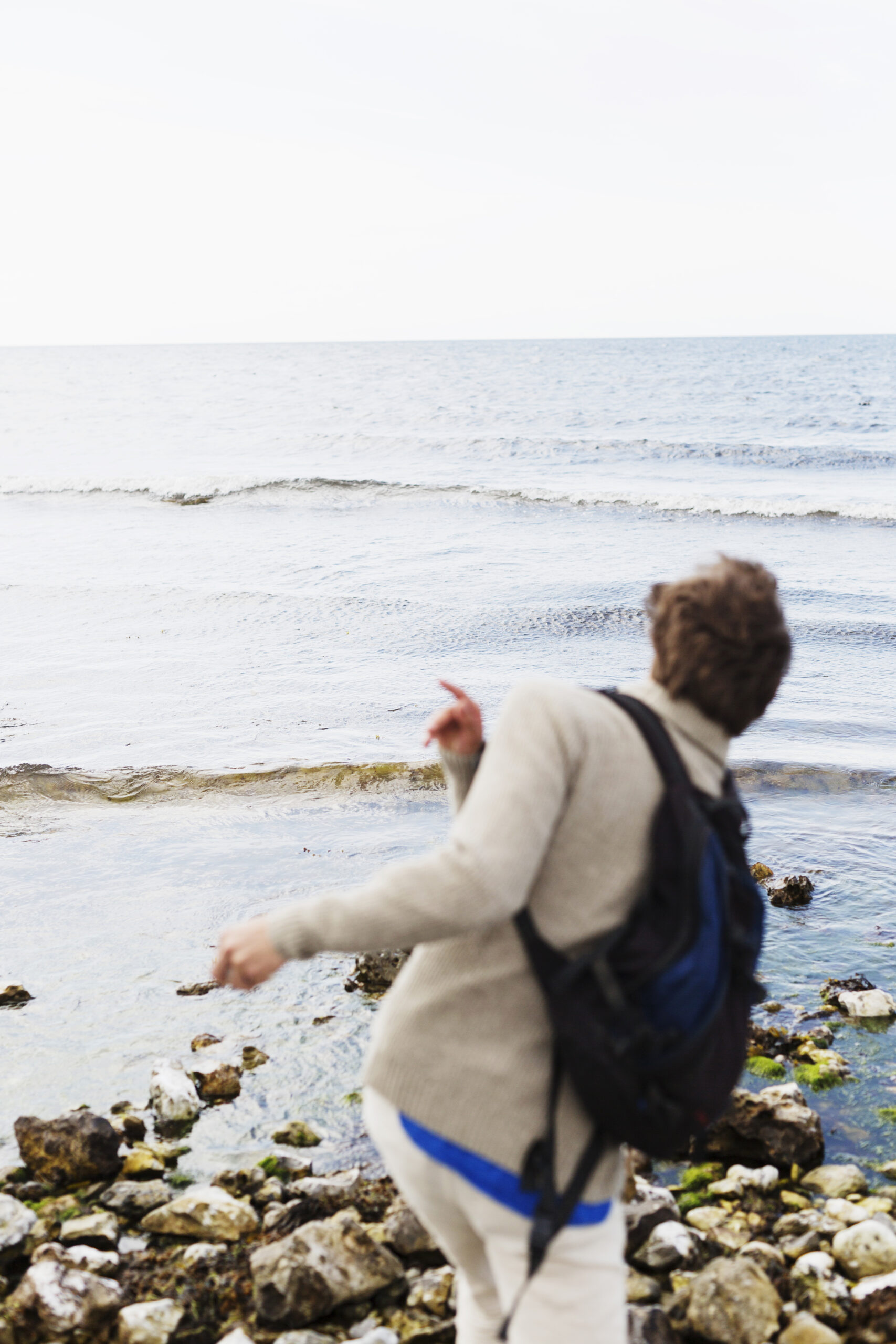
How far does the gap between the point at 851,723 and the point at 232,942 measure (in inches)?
312

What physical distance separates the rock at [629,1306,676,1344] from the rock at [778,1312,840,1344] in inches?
11.1

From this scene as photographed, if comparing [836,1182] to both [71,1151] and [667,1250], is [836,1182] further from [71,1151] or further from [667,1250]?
[71,1151]

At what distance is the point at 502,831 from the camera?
62.2 inches

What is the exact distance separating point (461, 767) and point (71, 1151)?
2229 millimetres

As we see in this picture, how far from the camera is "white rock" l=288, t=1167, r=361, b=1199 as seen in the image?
129 inches

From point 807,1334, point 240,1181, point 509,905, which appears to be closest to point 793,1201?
point 807,1334

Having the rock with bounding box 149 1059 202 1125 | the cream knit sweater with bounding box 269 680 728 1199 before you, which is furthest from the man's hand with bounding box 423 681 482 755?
the rock with bounding box 149 1059 202 1125

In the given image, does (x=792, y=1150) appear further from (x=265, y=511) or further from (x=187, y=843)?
(x=265, y=511)

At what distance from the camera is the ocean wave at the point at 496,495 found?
20703 millimetres

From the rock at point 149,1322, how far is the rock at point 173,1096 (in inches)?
38.0

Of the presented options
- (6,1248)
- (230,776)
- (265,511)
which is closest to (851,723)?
(230,776)

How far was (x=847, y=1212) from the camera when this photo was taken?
10.4 ft

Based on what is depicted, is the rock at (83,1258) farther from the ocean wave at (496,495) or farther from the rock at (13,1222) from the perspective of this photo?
the ocean wave at (496,495)

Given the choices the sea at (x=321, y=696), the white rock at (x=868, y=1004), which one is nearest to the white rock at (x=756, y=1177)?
the sea at (x=321, y=696)
